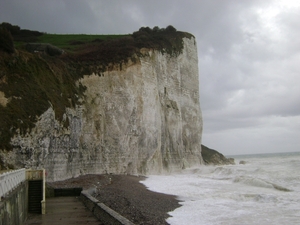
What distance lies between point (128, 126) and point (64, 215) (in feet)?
72.3

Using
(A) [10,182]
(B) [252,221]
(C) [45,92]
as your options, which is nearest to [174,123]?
(C) [45,92]

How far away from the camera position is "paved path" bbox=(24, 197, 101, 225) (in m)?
10.7

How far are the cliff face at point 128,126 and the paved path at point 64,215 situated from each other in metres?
5.26

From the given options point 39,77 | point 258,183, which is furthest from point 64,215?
point 258,183

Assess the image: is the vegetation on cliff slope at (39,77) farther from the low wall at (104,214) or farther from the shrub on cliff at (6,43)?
the low wall at (104,214)

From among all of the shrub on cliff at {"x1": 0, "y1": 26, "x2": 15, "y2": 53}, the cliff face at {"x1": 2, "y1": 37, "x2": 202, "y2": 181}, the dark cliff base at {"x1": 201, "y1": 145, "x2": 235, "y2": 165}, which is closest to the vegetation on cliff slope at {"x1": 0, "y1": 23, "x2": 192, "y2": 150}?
the shrub on cliff at {"x1": 0, "y1": 26, "x2": 15, "y2": 53}

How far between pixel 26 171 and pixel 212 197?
10305 millimetres

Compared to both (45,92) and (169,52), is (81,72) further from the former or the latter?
(169,52)

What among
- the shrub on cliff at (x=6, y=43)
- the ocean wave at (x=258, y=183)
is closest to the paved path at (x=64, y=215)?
the shrub on cliff at (x=6, y=43)

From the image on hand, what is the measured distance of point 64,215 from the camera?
38.6 feet

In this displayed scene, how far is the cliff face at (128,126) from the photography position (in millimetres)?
22062

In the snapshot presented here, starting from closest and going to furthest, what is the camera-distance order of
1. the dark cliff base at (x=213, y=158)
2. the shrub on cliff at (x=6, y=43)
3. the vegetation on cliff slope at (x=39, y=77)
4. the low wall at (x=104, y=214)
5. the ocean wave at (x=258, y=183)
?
the low wall at (x=104, y=214), the vegetation on cliff slope at (x=39, y=77), the shrub on cliff at (x=6, y=43), the ocean wave at (x=258, y=183), the dark cliff base at (x=213, y=158)

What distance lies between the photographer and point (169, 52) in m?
44.9

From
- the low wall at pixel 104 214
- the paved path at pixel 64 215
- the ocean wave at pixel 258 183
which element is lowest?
the ocean wave at pixel 258 183
